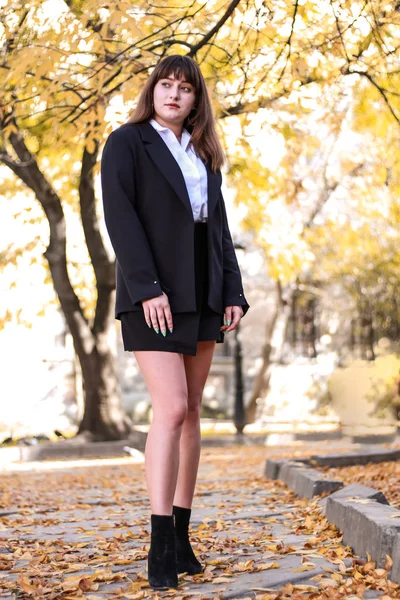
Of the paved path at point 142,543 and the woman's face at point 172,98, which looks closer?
the paved path at point 142,543

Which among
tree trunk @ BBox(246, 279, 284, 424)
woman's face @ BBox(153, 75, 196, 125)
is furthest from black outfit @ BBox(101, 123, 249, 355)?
tree trunk @ BBox(246, 279, 284, 424)

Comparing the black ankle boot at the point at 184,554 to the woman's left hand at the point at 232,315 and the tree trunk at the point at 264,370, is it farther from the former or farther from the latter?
the tree trunk at the point at 264,370

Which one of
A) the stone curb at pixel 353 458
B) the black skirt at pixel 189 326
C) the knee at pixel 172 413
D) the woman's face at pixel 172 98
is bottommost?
the stone curb at pixel 353 458

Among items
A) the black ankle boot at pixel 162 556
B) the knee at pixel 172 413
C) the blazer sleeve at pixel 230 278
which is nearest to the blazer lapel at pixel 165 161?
the blazer sleeve at pixel 230 278

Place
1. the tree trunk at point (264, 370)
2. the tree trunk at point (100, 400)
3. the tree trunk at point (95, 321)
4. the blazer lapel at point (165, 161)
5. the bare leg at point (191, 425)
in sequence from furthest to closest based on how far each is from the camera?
the tree trunk at point (264, 370), the tree trunk at point (100, 400), the tree trunk at point (95, 321), the bare leg at point (191, 425), the blazer lapel at point (165, 161)

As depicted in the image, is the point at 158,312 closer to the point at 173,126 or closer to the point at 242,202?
the point at 173,126

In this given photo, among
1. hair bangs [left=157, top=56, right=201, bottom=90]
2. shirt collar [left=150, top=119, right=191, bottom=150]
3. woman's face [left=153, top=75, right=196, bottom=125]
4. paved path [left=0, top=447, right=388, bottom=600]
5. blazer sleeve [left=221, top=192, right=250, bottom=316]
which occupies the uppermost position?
hair bangs [left=157, top=56, right=201, bottom=90]

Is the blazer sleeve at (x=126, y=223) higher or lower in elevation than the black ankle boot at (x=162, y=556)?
higher

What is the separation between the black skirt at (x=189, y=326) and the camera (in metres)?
3.88

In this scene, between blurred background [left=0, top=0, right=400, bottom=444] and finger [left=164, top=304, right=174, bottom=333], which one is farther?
blurred background [left=0, top=0, right=400, bottom=444]

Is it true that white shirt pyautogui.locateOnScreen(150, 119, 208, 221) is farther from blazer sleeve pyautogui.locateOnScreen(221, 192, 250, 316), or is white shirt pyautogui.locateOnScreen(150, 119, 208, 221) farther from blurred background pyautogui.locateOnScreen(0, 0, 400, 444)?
blurred background pyautogui.locateOnScreen(0, 0, 400, 444)

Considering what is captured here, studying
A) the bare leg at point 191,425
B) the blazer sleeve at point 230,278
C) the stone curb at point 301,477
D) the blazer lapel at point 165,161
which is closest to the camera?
the blazer lapel at point 165,161

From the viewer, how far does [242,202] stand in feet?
52.8

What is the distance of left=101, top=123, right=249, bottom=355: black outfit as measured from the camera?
3.88m
